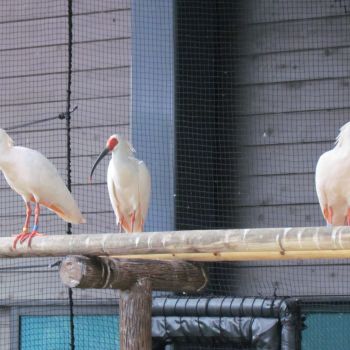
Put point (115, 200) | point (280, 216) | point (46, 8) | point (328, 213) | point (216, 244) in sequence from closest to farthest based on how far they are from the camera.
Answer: point (216, 244) < point (328, 213) < point (115, 200) < point (280, 216) < point (46, 8)

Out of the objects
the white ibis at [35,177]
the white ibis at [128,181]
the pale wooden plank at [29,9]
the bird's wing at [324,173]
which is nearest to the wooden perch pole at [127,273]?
the bird's wing at [324,173]

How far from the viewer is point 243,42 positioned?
6.16 m

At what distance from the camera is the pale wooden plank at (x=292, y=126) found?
19.1 ft

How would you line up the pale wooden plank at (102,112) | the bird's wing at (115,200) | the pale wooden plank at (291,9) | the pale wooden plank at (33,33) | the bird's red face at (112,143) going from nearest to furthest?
1. the bird's red face at (112,143)
2. the bird's wing at (115,200)
3. the pale wooden plank at (291,9)
4. the pale wooden plank at (102,112)
5. the pale wooden plank at (33,33)

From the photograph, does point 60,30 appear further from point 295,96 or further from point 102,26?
point 295,96

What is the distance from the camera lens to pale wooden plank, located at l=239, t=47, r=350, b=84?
19.2 ft

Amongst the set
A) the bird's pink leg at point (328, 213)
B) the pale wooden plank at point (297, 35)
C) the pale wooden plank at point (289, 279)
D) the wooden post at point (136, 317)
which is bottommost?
the wooden post at point (136, 317)

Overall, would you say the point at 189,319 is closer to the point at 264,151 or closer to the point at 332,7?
the point at 264,151

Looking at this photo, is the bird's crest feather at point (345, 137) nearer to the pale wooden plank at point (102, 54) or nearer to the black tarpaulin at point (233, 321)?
the black tarpaulin at point (233, 321)

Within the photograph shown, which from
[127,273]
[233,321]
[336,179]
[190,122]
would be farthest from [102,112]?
[127,273]

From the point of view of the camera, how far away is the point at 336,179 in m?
4.32

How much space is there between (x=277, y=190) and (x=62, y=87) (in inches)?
62.4

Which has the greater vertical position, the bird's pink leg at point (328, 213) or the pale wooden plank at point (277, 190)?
the pale wooden plank at point (277, 190)

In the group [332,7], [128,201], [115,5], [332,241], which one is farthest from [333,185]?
[115,5]
